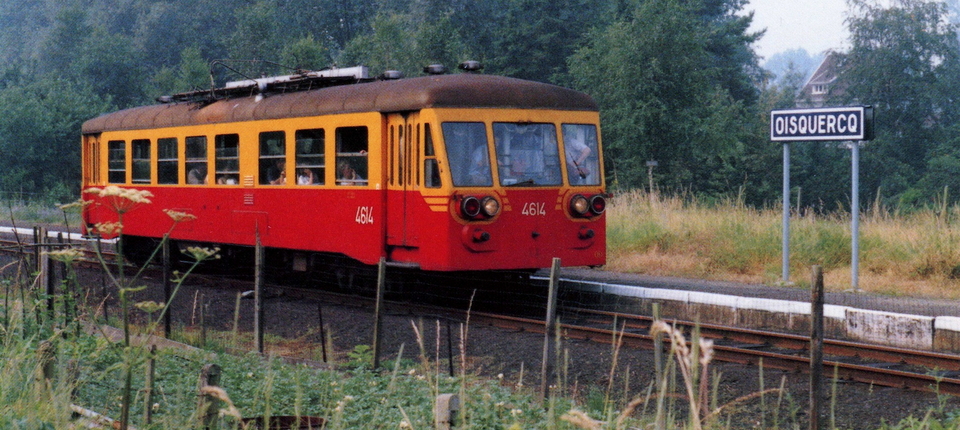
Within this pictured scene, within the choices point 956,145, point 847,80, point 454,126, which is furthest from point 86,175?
point 847,80

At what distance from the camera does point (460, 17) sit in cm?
5531

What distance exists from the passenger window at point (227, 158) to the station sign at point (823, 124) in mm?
7218

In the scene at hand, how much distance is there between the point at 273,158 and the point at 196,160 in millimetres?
2177

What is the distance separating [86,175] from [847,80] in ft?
150

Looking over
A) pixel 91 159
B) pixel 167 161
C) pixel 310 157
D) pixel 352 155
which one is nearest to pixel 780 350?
pixel 352 155

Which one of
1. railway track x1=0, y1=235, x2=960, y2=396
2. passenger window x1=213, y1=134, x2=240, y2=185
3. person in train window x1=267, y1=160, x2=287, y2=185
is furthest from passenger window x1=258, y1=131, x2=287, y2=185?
railway track x1=0, y1=235, x2=960, y2=396

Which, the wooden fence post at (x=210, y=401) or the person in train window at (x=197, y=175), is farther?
the person in train window at (x=197, y=175)

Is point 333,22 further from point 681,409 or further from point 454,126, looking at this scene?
point 681,409

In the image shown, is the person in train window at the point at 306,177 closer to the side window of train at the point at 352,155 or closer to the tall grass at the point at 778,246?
the side window of train at the point at 352,155

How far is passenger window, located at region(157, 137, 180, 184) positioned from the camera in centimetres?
1681

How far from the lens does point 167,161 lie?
1706cm

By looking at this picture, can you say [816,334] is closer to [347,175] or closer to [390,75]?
[347,175]

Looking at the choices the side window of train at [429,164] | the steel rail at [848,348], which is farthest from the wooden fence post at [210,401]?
the side window of train at [429,164]

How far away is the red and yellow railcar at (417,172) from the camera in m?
12.3
